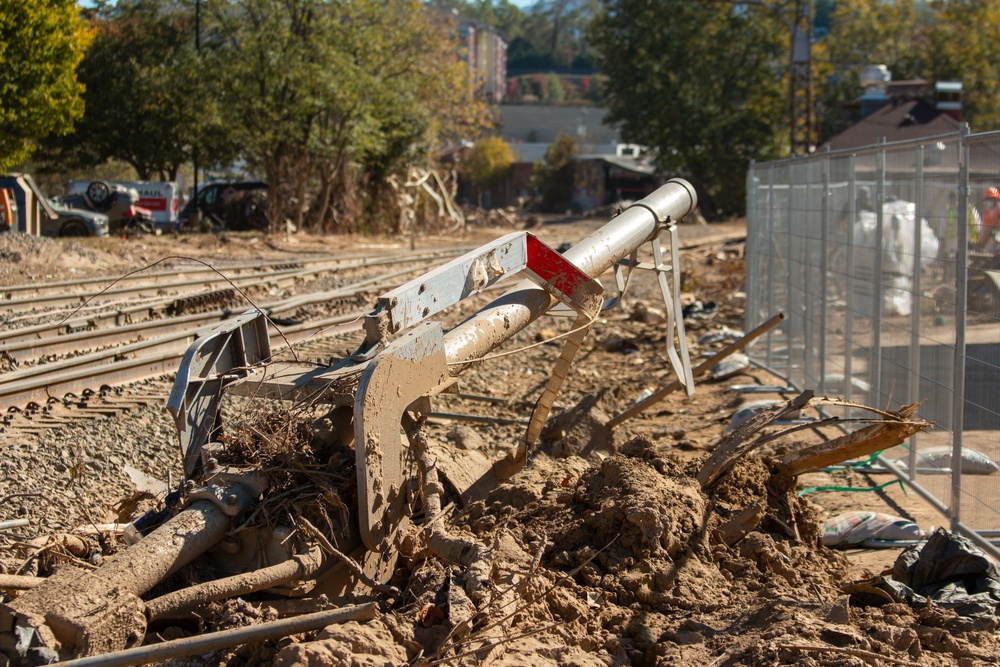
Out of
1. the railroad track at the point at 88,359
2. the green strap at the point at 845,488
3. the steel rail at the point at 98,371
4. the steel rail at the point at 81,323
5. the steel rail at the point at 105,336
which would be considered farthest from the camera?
the steel rail at the point at 81,323

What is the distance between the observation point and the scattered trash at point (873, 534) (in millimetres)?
5887

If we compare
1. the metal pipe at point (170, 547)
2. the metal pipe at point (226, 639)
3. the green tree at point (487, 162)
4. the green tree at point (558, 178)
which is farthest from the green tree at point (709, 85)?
the metal pipe at point (226, 639)

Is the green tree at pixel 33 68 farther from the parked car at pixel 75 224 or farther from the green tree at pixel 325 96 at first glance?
the green tree at pixel 325 96

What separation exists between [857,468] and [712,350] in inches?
226

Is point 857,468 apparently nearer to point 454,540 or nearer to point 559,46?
point 454,540

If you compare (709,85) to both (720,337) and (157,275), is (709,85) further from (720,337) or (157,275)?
(157,275)

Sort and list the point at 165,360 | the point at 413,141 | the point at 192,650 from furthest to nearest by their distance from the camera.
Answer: the point at 413,141 < the point at 165,360 < the point at 192,650

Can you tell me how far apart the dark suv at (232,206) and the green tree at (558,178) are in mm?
28211

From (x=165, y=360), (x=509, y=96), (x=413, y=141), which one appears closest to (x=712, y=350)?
(x=165, y=360)

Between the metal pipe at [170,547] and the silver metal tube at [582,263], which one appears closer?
the metal pipe at [170,547]

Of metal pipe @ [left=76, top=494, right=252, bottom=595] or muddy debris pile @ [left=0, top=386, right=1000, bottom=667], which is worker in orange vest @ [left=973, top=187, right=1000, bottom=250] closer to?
muddy debris pile @ [left=0, top=386, right=1000, bottom=667]

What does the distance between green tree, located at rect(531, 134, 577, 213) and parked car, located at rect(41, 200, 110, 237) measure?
35.4 metres

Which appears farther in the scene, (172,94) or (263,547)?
(172,94)

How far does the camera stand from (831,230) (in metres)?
9.02
